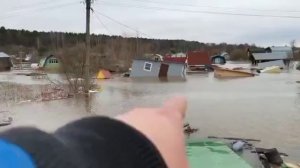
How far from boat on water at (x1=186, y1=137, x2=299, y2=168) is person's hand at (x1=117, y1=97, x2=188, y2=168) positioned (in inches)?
188

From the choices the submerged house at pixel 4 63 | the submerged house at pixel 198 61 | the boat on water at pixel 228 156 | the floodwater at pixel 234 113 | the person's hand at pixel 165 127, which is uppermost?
the person's hand at pixel 165 127

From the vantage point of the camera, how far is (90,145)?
1.89ft

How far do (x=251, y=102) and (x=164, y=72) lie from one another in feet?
89.2

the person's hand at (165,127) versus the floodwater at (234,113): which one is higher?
the person's hand at (165,127)

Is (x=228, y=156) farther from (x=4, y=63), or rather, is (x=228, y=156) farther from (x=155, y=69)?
(x=4, y=63)

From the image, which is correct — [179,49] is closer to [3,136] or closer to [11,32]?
[11,32]

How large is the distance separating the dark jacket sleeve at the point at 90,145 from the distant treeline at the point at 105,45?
5882cm

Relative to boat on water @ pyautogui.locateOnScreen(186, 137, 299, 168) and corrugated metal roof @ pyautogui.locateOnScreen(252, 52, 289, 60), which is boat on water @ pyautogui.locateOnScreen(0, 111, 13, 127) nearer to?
boat on water @ pyautogui.locateOnScreen(186, 137, 299, 168)

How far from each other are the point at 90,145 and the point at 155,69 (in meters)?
48.7

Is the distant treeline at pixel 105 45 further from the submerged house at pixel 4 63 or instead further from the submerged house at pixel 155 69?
the submerged house at pixel 155 69

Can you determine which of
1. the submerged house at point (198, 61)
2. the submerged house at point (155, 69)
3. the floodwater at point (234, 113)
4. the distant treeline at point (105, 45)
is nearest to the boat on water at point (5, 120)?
the floodwater at point (234, 113)

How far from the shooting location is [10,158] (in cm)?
50

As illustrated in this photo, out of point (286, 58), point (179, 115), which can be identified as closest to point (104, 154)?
point (179, 115)

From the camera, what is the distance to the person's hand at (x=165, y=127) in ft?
2.20
